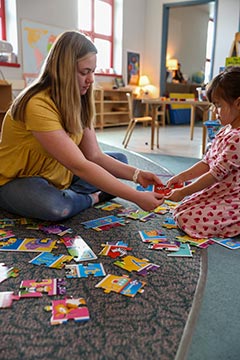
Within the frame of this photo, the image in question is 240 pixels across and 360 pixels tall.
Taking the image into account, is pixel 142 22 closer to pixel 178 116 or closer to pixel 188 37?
pixel 188 37

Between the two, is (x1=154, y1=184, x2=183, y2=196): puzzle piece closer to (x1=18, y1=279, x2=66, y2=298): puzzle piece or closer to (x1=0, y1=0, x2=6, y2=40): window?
(x1=18, y1=279, x2=66, y2=298): puzzle piece

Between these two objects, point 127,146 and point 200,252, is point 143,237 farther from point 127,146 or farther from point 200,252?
point 127,146

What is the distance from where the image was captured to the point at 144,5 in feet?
26.2

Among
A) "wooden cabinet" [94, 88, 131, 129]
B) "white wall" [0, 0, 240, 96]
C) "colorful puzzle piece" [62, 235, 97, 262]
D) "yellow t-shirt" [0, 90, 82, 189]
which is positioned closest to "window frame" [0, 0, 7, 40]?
"white wall" [0, 0, 240, 96]

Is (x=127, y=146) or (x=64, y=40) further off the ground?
(x=64, y=40)

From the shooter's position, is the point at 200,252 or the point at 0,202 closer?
the point at 200,252

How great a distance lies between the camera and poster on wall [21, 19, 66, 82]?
5566 mm

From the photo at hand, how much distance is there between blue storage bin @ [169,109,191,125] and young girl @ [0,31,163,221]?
701 centimetres

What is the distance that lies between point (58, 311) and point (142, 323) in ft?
0.80

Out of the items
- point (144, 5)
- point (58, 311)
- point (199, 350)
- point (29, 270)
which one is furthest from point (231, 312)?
point (144, 5)

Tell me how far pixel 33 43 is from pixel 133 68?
2.88m

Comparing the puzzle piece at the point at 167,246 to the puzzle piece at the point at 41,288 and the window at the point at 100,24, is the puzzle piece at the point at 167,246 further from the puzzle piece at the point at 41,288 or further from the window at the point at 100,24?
the window at the point at 100,24

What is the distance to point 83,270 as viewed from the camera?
4.05 feet

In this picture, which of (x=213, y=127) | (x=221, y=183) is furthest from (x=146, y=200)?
(x=213, y=127)
